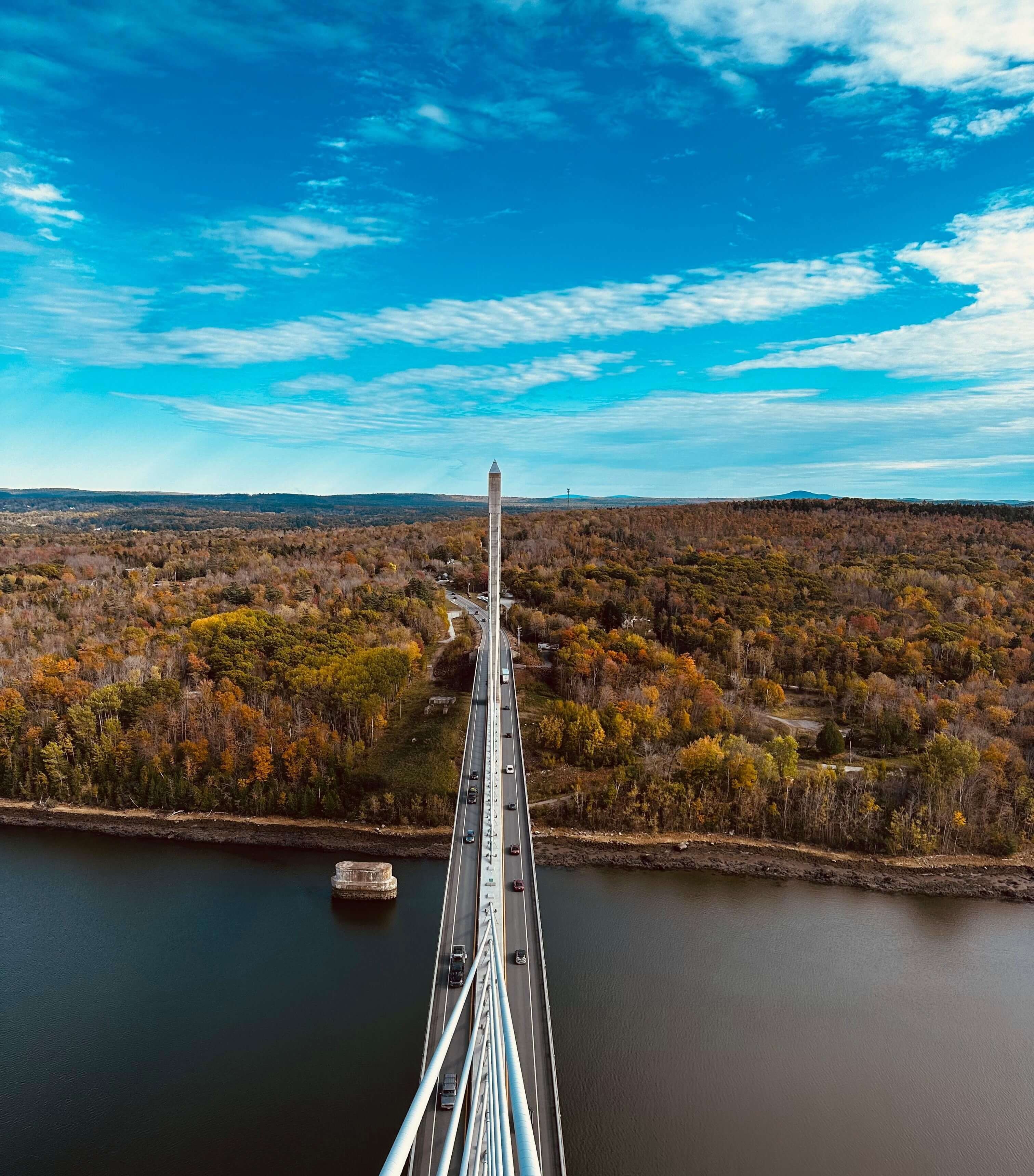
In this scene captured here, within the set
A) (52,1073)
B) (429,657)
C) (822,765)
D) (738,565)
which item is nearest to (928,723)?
(822,765)

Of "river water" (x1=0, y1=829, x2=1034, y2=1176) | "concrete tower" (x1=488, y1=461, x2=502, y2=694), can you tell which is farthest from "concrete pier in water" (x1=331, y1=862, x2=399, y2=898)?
"concrete tower" (x1=488, y1=461, x2=502, y2=694)

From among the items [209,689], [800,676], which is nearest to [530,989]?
[209,689]

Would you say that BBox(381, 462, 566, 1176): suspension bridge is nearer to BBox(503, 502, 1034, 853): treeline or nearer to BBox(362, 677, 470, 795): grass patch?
BBox(362, 677, 470, 795): grass patch

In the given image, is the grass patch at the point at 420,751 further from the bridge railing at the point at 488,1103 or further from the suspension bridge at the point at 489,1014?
the bridge railing at the point at 488,1103

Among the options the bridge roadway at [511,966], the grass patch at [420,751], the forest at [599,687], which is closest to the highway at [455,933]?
the bridge roadway at [511,966]

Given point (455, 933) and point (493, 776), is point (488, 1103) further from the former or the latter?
point (493, 776)
